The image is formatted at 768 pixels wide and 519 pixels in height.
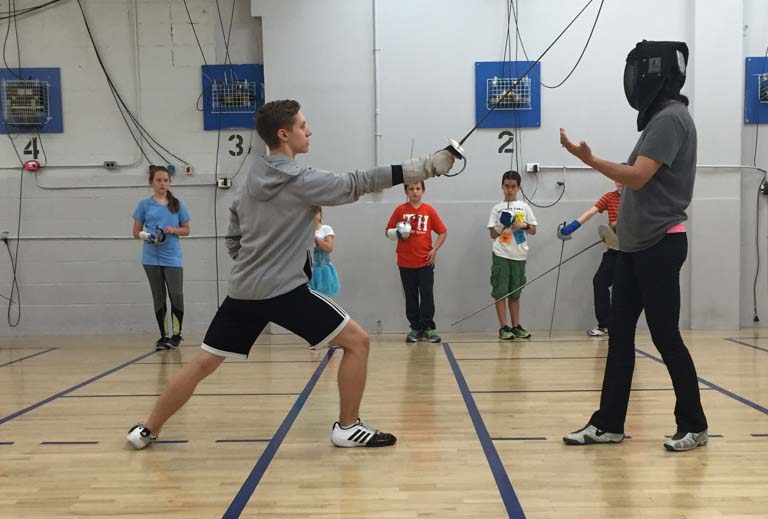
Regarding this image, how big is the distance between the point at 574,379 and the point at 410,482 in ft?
6.70

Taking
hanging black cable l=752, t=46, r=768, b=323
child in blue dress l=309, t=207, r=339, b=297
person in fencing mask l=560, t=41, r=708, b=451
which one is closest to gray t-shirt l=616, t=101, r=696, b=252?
person in fencing mask l=560, t=41, r=708, b=451

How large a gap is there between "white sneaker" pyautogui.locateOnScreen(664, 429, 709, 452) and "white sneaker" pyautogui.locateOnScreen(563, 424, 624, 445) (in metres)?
0.19

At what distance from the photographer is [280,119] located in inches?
112

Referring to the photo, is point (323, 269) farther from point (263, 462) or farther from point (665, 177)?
point (665, 177)

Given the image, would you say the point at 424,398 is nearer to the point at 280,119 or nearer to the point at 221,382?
the point at 221,382

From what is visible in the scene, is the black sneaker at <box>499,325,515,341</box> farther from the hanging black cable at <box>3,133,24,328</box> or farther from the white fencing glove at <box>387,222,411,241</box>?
the hanging black cable at <box>3,133,24,328</box>

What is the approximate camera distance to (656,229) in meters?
2.68

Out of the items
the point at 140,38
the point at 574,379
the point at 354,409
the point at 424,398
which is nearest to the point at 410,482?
the point at 354,409

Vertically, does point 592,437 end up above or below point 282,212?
below

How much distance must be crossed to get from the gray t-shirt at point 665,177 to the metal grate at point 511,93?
388cm

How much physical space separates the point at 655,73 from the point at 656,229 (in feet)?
1.96

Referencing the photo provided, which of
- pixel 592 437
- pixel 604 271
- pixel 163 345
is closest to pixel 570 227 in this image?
pixel 604 271

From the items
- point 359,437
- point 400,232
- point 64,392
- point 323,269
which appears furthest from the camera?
point 400,232

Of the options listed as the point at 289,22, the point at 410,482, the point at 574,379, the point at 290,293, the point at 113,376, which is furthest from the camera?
the point at 289,22
